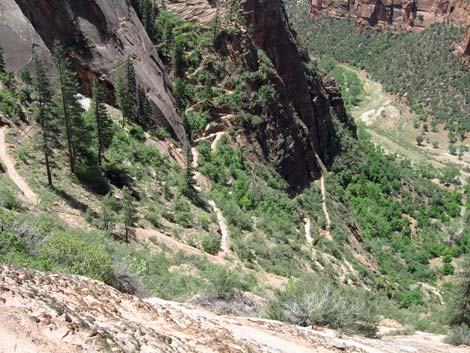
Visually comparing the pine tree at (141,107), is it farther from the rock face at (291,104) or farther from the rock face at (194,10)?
the rock face at (194,10)

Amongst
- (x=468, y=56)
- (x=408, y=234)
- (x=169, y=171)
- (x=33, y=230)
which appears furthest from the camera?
(x=468, y=56)

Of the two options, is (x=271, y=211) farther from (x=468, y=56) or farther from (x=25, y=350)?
(x=468, y=56)

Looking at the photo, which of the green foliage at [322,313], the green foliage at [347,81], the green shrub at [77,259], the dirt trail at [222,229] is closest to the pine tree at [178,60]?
the dirt trail at [222,229]

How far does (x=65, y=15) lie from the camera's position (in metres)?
36.2

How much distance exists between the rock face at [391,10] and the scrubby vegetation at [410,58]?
4.94 metres

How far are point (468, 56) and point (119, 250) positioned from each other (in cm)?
15746

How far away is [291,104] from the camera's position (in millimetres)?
52656

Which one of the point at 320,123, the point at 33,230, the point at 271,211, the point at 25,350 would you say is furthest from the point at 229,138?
the point at 25,350

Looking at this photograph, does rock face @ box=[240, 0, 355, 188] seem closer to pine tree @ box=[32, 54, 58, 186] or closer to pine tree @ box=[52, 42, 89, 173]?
pine tree @ box=[52, 42, 89, 173]

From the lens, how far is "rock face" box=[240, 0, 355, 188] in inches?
1935

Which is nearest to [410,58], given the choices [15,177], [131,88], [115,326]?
[131,88]

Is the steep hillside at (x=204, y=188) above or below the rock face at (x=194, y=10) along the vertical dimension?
below

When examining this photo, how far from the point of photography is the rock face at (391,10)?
169 meters

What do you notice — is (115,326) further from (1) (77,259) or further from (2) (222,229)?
(2) (222,229)
